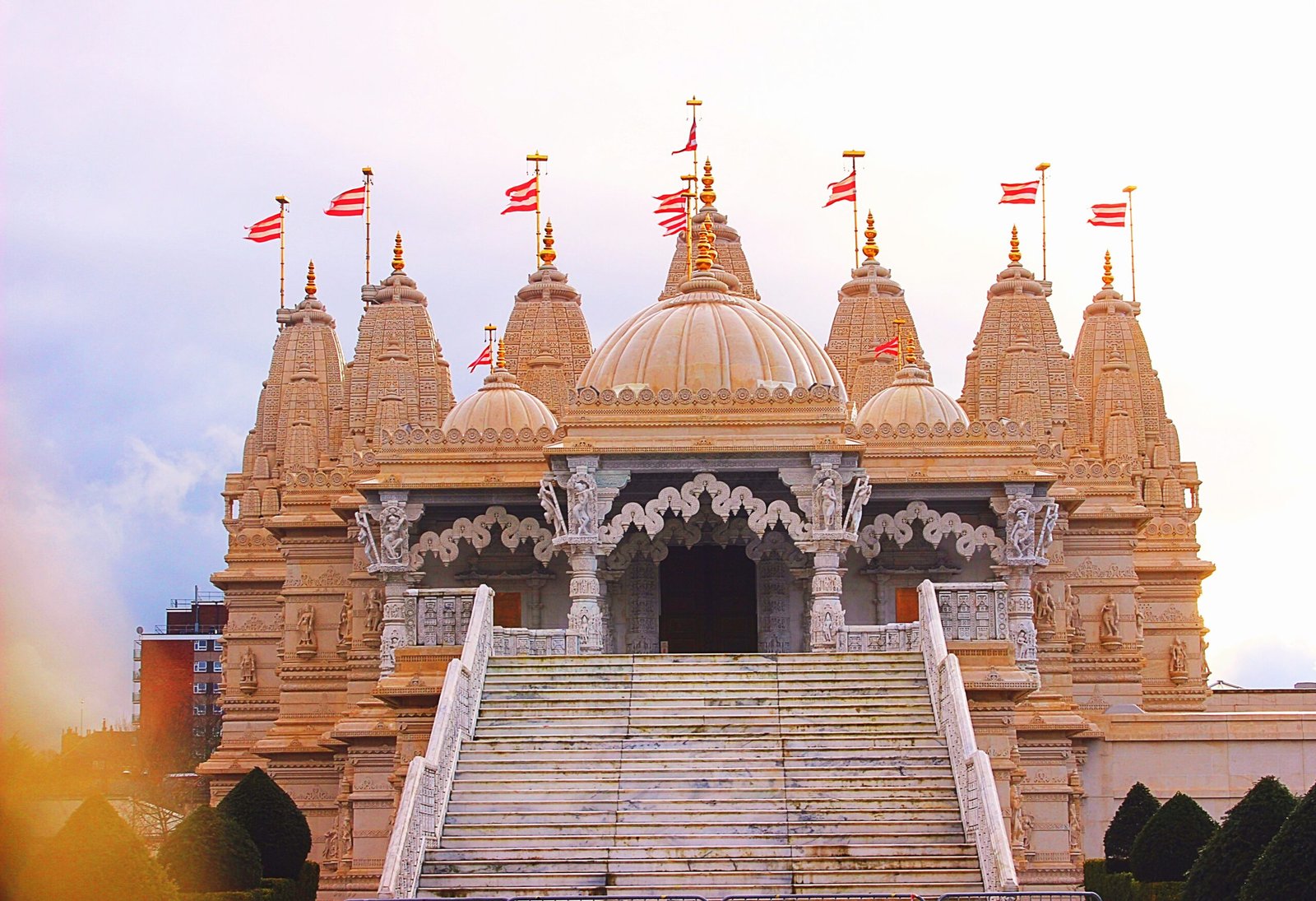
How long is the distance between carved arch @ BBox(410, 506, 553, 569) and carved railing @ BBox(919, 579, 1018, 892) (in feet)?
25.0

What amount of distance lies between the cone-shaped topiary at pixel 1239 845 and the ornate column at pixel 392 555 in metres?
13.7

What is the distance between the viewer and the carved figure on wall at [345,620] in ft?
137

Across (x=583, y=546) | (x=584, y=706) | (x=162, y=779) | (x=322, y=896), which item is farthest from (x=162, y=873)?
(x=162, y=779)

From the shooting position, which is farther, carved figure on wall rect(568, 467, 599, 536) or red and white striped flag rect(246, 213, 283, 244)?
red and white striped flag rect(246, 213, 283, 244)

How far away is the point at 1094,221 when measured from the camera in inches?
2160

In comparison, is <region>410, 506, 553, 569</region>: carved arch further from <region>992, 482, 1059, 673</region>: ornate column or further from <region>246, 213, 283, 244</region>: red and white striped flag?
<region>246, 213, 283, 244</region>: red and white striped flag

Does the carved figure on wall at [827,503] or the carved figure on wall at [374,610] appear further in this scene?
the carved figure on wall at [374,610]

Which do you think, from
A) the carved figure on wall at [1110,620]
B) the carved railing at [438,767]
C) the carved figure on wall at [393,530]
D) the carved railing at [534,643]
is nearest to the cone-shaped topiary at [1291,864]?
the carved railing at [438,767]

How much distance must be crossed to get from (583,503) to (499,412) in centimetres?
629

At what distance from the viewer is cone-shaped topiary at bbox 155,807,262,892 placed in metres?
28.7

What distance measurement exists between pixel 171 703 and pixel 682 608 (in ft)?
159

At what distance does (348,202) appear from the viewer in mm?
53344

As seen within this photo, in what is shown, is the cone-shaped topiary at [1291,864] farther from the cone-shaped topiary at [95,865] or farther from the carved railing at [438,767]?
the cone-shaped topiary at [95,865]

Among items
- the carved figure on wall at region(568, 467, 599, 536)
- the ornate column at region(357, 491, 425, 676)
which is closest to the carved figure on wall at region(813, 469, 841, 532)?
the carved figure on wall at region(568, 467, 599, 536)
